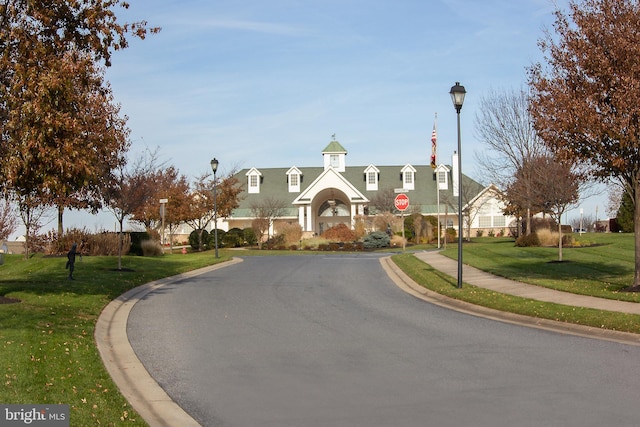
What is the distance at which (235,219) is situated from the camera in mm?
66812

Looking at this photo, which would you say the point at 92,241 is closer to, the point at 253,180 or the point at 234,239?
the point at 234,239

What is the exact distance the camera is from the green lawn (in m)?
7.58

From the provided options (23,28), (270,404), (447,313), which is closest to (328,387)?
(270,404)

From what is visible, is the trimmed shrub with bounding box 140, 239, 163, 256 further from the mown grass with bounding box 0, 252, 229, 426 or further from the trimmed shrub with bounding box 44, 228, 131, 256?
the mown grass with bounding box 0, 252, 229, 426

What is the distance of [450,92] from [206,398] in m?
12.8

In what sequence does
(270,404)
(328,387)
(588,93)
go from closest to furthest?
(270,404) < (328,387) < (588,93)

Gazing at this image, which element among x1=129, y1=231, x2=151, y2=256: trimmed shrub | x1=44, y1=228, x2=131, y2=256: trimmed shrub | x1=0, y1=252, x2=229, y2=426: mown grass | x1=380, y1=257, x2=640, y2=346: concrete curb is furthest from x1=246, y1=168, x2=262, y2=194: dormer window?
x1=380, y1=257, x2=640, y2=346: concrete curb

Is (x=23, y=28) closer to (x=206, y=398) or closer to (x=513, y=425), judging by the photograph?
(x=206, y=398)

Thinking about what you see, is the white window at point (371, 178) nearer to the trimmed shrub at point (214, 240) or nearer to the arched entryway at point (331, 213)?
the arched entryway at point (331, 213)

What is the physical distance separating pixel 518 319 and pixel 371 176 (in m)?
56.1

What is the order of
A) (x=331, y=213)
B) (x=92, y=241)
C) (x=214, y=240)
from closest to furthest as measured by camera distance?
(x=92, y=241)
(x=214, y=240)
(x=331, y=213)

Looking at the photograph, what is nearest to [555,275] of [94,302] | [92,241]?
[94,302]

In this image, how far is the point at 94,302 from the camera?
15398 millimetres

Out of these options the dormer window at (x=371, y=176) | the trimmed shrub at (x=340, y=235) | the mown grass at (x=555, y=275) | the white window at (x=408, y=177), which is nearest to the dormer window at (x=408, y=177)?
the white window at (x=408, y=177)
